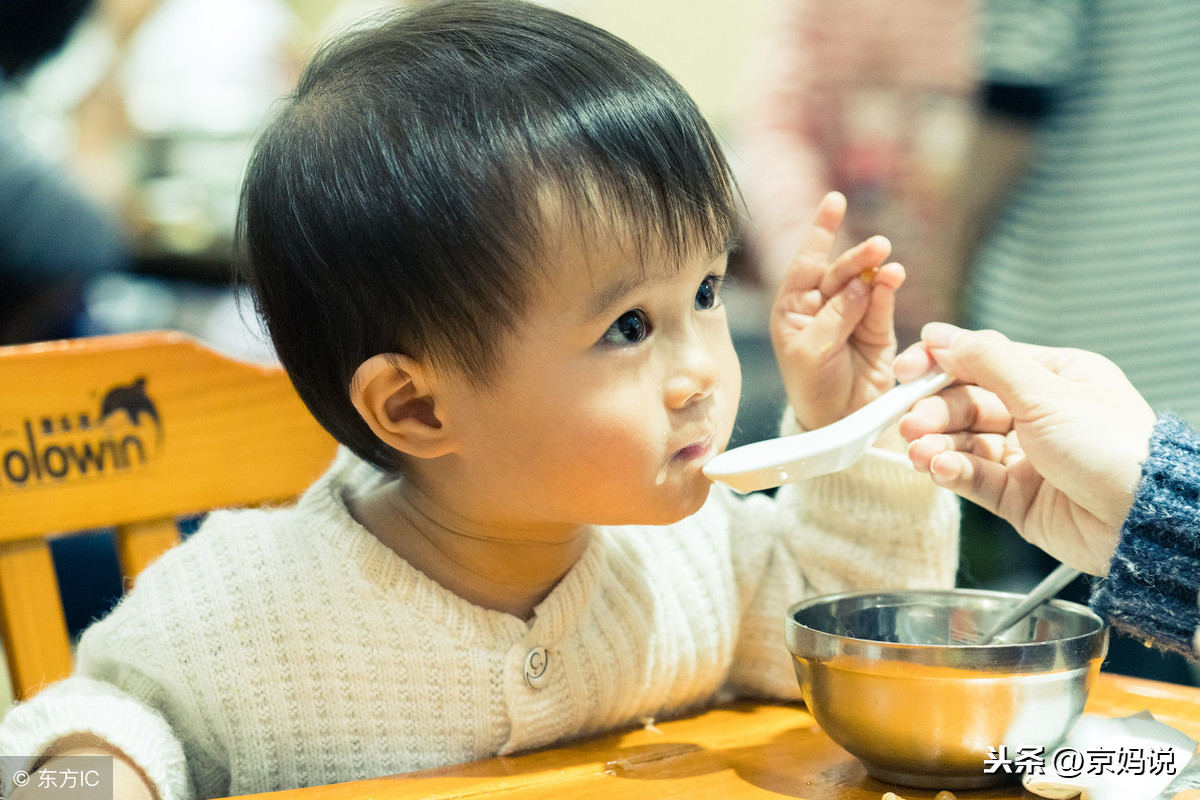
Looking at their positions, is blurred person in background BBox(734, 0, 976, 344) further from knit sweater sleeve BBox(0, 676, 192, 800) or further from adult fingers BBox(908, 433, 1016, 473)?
knit sweater sleeve BBox(0, 676, 192, 800)

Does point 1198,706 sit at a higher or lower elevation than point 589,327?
lower

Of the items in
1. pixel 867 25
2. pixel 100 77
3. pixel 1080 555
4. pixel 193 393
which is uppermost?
pixel 100 77

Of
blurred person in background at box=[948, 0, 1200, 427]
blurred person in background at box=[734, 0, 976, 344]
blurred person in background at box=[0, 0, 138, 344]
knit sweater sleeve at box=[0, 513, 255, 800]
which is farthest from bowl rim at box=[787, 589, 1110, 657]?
blurred person in background at box=[0, 0, 138, 344]

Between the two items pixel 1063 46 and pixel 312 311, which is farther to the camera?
pixel 1063 46

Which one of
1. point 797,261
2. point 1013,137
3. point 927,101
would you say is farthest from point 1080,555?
point 927,101

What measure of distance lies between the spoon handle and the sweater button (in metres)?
0.31

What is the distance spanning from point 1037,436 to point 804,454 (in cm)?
15

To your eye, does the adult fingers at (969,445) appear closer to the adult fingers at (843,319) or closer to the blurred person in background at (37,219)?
the adult fingers at (843,319)

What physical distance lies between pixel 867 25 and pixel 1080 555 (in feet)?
3.44

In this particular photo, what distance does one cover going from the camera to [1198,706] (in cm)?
82

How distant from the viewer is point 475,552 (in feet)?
2.85

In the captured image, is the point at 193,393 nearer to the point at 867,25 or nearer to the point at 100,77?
the point at 867,25

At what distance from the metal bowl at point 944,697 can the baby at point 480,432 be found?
0.54 ft

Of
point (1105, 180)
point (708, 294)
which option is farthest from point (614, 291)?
point (1105, 180)
